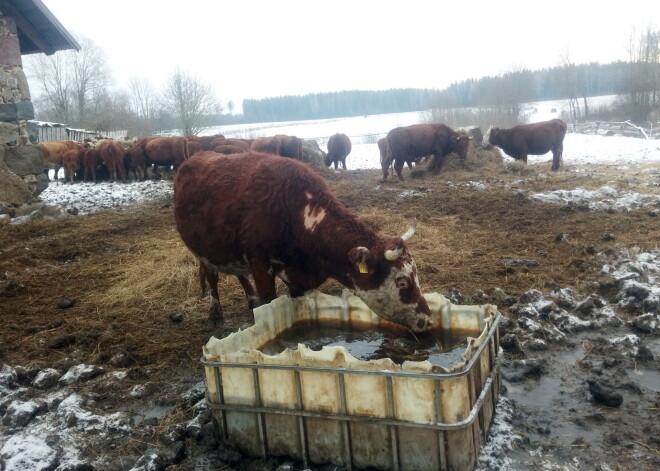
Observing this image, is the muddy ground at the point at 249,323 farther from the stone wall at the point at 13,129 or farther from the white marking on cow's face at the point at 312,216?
the stone wall at the point at 13,129

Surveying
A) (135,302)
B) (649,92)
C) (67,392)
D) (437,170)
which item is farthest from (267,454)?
(649,92)

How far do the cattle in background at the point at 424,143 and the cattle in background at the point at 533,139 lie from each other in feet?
7.67

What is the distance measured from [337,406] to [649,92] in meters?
47.8

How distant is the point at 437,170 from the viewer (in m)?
18.1

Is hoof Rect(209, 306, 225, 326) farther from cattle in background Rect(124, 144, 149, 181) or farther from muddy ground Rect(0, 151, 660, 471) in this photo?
cattle in background Rect(124, 144, 149, 181)

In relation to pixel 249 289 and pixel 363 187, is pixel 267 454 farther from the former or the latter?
pixel 363 187

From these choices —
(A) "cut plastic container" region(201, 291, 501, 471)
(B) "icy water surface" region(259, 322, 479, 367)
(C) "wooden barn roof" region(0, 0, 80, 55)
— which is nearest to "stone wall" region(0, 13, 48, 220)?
(C) "wooden barn roof" region(0, 0, 80, 55)

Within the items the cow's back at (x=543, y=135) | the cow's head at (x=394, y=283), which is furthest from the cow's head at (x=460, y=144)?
the cow's head at (x=394, y=283)

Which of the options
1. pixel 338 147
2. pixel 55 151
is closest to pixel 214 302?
pixel 338 147

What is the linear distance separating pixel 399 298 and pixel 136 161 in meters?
19.8

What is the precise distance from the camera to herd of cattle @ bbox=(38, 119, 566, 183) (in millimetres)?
18188

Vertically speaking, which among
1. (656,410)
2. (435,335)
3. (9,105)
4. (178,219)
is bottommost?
(656,410)

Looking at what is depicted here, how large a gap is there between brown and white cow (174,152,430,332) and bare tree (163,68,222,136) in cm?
4417

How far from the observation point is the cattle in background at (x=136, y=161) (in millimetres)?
21625
